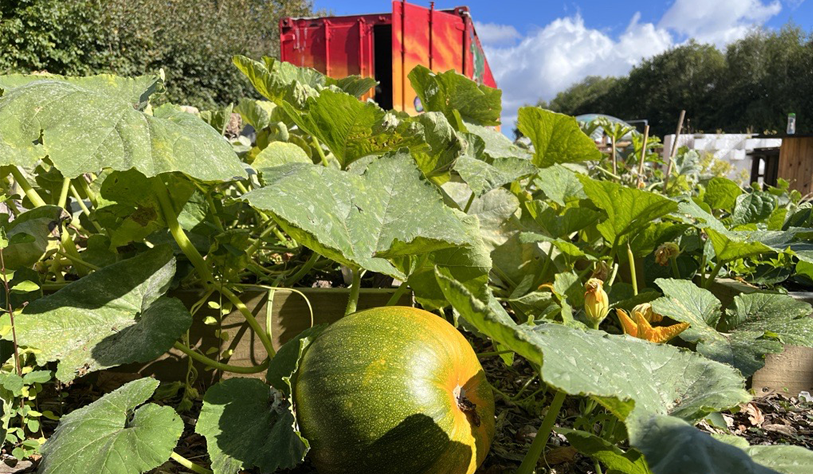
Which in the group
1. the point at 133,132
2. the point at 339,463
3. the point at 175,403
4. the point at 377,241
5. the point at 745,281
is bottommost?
the point at 175,403

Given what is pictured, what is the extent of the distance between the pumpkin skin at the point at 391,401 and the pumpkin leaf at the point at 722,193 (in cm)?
116

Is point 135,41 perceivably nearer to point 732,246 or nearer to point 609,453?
point 732,246

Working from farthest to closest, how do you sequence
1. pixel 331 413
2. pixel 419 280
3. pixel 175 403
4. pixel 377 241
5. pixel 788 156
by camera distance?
1. pixel 788 156
2. pixel 175 403
3. pixel 419 280
4. pixel 377 241
5. pixel 331 413

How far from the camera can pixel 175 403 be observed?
146 centimetres

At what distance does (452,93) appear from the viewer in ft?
6.33

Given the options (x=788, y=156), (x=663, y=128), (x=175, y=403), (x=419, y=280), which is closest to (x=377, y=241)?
(x=419, y=280)

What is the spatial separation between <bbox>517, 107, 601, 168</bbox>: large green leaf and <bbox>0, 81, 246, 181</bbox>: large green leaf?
2.91 ft

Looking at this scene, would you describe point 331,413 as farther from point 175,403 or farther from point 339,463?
point 175,403

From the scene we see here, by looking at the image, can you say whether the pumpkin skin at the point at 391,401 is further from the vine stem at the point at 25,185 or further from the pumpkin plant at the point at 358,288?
the vine stem at the point at 25,185

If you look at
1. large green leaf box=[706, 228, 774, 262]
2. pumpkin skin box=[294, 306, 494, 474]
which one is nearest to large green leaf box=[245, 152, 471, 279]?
pumpkin skin box=[294, 306, 494, 474]

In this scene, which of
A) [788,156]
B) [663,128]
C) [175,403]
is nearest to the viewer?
[175,403]

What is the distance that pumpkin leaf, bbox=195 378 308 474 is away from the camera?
971 millimetres

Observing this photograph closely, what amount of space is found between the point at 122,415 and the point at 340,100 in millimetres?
758

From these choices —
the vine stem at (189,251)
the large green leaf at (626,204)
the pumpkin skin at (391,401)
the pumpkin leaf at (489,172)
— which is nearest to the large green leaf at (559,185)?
the pumpkin leaf at (489,172)
